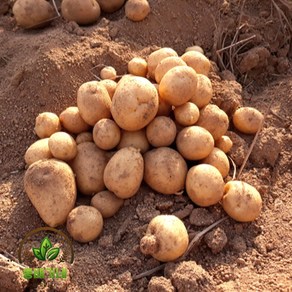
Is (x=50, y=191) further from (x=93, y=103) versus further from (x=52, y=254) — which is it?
(x=93, y=103)

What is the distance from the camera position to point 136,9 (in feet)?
9.51

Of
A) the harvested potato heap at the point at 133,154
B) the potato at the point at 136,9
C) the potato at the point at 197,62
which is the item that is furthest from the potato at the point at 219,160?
the potato at the point at 136,9

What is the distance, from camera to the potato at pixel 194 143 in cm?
219

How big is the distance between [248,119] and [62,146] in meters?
1.08

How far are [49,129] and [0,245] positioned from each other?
2.11 feet

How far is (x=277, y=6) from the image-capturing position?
3.27 meters

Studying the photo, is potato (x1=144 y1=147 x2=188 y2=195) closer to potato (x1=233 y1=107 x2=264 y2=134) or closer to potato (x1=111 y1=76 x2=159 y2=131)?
potato (x1=111 y1=76 x2=159 y2=131)

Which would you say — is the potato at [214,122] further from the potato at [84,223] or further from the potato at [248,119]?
the potato at [84,223]

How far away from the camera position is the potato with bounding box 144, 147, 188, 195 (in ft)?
7.10

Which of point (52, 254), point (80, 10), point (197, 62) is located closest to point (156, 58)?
point (197, 62)

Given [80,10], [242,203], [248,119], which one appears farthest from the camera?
[80,10]

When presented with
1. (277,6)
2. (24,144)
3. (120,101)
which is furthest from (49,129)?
(277,6)

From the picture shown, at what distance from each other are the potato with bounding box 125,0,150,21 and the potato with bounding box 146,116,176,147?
1.00 metres

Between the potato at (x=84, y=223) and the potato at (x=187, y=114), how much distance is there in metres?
0.64
